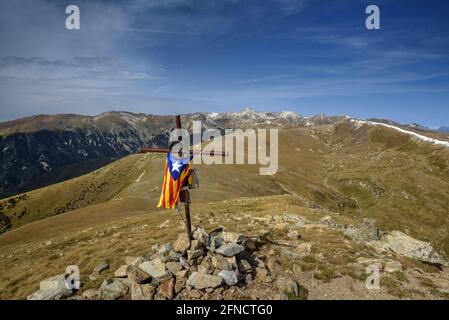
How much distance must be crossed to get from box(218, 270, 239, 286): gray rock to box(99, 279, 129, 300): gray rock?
17.6 ft

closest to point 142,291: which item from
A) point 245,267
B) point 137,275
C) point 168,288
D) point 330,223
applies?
point 137,275

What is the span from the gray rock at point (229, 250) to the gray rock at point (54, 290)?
29.4ft

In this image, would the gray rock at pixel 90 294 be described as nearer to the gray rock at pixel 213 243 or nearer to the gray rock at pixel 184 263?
the gray rock at pixel 184 263

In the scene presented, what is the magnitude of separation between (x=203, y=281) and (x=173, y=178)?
20.4ft

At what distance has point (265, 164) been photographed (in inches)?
7279

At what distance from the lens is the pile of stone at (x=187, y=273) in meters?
18.6

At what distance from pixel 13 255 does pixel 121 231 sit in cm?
1384

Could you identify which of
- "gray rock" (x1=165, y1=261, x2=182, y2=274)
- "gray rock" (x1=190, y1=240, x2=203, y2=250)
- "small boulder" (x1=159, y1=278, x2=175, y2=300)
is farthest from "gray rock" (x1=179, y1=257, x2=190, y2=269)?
"small boulder" (x1=159, y1=278, x2=175, y2=300)

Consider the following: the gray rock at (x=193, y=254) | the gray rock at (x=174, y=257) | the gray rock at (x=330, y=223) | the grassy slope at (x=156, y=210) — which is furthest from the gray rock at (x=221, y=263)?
the gray rock at (x=330, y=223)

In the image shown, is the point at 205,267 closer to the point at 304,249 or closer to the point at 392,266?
the point at 304,249

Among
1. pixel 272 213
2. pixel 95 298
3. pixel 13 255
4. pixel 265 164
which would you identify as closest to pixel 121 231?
pixel 13 255

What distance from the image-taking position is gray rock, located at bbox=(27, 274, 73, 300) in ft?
63.6

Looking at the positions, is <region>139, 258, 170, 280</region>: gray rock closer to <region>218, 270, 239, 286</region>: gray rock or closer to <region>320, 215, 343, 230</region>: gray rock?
<region>218, 270, 239, 286</region>: gray rock
